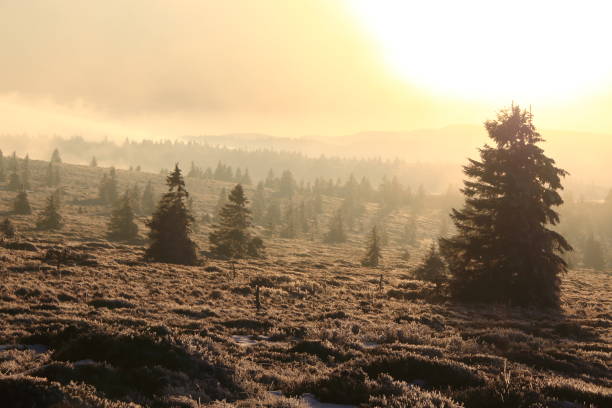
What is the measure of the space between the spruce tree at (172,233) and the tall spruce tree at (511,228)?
938 inches

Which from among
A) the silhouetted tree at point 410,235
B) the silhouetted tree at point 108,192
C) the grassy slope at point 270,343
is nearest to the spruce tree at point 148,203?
the silhouetted tree at point 108,192

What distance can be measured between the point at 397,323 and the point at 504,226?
1087 cm

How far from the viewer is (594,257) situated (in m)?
109

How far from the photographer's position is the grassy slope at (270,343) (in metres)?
8.07

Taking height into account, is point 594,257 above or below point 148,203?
below

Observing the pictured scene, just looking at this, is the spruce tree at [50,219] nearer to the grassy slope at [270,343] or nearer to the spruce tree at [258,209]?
the grassy slope at [270,343]

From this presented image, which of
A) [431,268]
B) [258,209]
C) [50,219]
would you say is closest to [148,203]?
[258,209]

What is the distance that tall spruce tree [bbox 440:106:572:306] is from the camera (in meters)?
25.2

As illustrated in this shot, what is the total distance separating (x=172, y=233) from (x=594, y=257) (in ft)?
347

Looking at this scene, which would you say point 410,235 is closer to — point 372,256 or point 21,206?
point 372,256

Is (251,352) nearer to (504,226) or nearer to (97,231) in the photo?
(504,226)

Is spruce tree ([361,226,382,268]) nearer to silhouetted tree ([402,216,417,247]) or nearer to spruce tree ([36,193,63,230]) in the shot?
spruce tree ([36,193,63,230])

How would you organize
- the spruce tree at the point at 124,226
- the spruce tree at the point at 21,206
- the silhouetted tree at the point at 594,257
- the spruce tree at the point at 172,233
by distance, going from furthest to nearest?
the silhouetted tree at the point at 594,257, the spruce tree at the point at 21,206, the spruce tree at the point at 124,226, the spruce tree at the point at 172,233

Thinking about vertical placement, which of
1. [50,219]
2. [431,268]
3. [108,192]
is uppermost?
[108,192]
